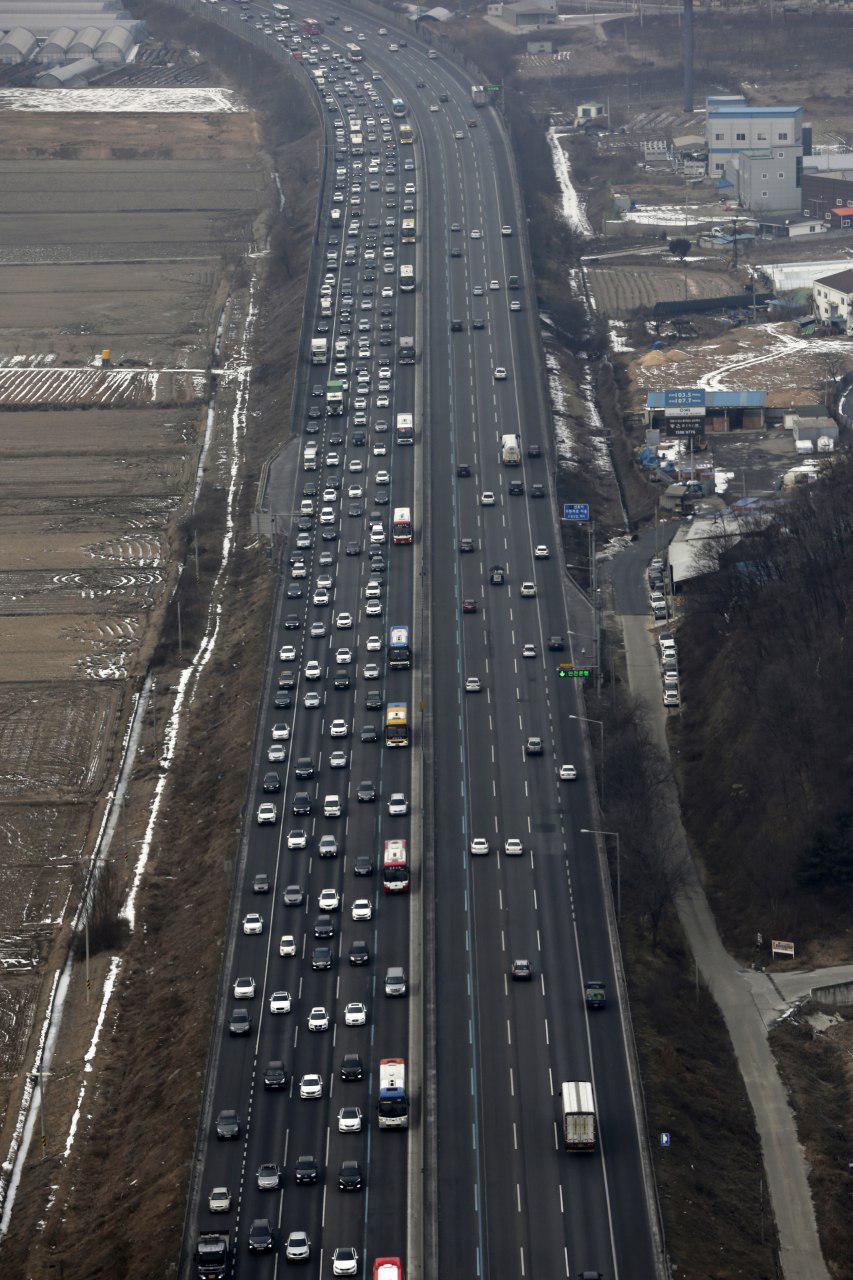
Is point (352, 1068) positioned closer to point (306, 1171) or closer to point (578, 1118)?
point (306, 1171)

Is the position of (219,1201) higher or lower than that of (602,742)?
lower

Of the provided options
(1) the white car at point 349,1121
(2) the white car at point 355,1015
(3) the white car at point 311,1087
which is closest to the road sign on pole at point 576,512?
(2) the white car at point 355,1015

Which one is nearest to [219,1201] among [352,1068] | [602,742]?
[352,1068]

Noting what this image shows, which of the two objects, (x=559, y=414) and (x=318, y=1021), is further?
(x=559, y=414)

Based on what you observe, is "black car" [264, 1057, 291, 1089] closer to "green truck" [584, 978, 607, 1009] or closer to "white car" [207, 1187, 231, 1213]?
"white car" [207, 1187, 231, 1213]

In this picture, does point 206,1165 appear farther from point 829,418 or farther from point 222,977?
point 829,418

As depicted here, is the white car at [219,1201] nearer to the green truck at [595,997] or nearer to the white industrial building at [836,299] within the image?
the green truck at [595,997]
